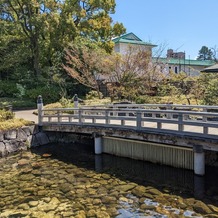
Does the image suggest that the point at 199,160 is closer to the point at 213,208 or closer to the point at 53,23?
the point at 213,208

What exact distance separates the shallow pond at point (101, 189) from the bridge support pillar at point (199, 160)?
21 cm

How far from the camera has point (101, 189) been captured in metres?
7.97

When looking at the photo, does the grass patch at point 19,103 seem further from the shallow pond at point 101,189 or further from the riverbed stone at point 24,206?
the riverbed stone at point 24,206

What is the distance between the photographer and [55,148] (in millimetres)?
13078

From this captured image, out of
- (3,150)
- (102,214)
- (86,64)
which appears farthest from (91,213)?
(86,64)

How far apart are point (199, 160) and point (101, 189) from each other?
3.28 m

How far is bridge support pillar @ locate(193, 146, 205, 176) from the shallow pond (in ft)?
0.70

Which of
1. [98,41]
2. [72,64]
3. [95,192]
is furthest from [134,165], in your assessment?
[98,41]

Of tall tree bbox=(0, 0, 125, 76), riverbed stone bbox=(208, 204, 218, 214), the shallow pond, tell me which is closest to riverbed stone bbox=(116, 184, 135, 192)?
the shallow pond

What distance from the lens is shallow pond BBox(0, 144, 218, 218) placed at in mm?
6668

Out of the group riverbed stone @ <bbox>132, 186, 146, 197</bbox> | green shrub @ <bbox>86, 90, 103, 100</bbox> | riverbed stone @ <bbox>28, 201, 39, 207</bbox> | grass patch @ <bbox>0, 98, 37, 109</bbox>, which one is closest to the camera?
riverbed stone @ <bbox>28, 201, 39, 207</bbox>

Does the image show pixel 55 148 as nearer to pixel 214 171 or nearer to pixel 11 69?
pixel 214 171

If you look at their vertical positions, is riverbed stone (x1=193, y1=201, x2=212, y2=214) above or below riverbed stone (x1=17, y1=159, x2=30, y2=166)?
below

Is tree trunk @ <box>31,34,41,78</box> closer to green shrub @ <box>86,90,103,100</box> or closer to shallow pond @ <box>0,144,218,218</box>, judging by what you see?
green shrub @ <box>86,90,103,100</box>
